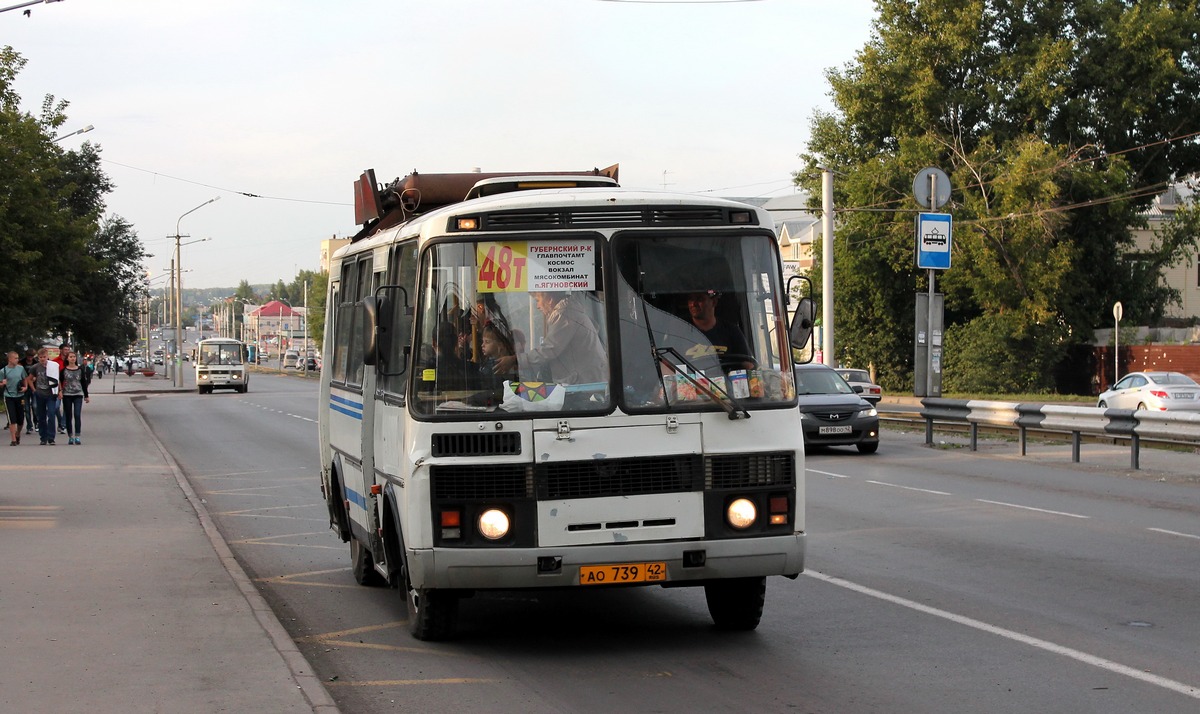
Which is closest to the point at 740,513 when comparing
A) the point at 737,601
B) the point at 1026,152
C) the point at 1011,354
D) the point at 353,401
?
the point at 737,601

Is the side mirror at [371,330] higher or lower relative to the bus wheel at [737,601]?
higher

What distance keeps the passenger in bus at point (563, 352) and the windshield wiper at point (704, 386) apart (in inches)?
12.7

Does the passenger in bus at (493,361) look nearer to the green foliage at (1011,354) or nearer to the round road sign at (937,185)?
the round road sign at (937,185)

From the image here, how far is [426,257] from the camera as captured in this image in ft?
25.7

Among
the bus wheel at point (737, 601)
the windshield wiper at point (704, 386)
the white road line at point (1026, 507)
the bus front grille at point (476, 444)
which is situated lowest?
the white road line at point (1026, 507)

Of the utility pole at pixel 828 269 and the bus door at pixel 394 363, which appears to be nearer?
the bus door at pixel 394 363

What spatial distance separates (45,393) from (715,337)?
70.9ft

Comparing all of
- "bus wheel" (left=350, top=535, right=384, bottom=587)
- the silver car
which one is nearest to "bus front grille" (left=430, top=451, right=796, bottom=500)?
"bus wheel" (left=350, top=535, right=384, bottom=587)

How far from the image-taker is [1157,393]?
110ft

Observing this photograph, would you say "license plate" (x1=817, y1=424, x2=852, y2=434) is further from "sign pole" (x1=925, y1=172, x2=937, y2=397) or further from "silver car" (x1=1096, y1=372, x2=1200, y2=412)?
"silver car" (x1=1096, y1=372, x2=1200, y2=412)

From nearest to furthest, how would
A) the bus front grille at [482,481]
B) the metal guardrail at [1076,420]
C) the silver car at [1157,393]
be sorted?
the bus front grille at [482,481], the metal guardrail at [1076,420], the silver car at [1157,393]

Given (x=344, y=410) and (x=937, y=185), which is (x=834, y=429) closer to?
(x=937, y=185)

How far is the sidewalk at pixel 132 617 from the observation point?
21.9 ft

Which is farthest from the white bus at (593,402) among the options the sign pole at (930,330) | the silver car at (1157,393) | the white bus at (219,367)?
the white bus at (219,367)
